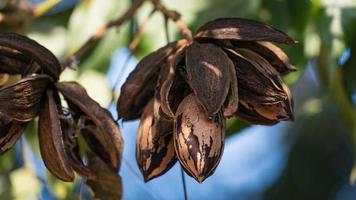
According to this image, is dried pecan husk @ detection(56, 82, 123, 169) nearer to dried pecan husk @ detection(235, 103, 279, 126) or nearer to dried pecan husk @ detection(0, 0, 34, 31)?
dried pecan husk @ detection(235, 103, 279, 126)

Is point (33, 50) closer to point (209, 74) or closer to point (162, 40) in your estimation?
point (209, 74)

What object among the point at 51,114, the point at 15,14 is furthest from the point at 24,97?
the point at 15,14

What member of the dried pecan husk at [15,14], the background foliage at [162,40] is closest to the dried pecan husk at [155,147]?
the background foliage at [162,40]

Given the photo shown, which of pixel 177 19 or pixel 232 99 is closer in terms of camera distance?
pixel 232 99

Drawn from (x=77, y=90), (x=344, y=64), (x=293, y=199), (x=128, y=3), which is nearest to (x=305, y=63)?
(x=344, y=64)

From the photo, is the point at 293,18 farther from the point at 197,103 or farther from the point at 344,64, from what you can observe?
the point at 197,103

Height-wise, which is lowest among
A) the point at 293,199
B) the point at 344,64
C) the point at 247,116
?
the point at 293,199
